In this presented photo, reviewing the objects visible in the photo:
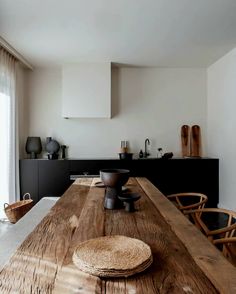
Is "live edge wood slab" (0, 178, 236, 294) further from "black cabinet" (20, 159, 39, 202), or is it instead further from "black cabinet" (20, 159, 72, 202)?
"black cabinet" (20, 159, 39, 202)

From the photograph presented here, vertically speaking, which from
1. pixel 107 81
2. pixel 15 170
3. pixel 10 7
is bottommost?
pixel 15 170

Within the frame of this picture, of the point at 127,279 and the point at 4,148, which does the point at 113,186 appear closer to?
the point at 127,279

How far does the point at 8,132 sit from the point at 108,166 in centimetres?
160

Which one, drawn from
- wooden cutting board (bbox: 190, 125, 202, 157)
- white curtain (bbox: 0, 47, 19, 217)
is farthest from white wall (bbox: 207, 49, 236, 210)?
white curtain (bbox: 0, 47, 19, 217)

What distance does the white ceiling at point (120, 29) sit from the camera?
109 inches

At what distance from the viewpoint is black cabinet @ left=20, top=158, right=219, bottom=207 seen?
14.5 ft

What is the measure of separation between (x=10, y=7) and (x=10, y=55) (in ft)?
4.80

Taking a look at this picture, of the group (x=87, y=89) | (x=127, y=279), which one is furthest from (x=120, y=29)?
(x=127, y=279)

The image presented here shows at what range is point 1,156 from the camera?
395cm

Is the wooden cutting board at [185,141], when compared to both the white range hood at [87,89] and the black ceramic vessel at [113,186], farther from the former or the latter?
the black ceramic vessel at [113,186]

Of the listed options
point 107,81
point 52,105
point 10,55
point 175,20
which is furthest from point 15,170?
point 175,20

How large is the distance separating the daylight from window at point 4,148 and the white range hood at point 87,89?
98 cm

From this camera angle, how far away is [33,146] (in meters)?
4.74

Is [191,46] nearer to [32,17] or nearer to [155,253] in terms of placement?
[32,17]
